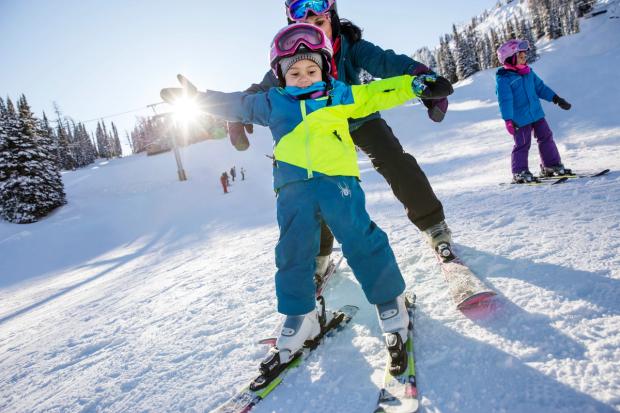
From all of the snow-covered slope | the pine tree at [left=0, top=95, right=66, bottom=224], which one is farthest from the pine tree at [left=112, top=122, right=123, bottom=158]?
the snow-covered slope

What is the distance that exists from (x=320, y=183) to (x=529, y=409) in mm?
1350

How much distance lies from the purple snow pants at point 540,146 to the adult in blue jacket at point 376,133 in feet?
11.0

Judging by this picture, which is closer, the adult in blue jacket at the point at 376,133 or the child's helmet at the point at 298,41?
the child's helmet at the point at 298,41

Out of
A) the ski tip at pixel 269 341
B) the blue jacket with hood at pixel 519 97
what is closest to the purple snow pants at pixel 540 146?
the blue jacket with hood at pixel 519 97

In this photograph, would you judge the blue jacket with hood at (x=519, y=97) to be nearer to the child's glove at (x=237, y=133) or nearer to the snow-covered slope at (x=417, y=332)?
the snow-covered slope at (x=417, y=332)

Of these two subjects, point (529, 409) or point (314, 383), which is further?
point (314, 383)

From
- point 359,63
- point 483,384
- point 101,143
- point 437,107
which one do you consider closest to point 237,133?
point 359,63

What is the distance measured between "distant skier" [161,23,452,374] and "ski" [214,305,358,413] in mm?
51

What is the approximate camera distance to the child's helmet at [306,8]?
2.75 meters

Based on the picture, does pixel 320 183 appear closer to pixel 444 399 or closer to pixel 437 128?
pixel 444 399

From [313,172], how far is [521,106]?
4.84m

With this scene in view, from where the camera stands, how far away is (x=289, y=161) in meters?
2.02

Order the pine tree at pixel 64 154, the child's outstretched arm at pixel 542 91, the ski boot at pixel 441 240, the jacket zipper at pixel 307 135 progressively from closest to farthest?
the jacket zipper at pixel 307 135, the ski boot at pixel 441 240, the child's outstretched arm at pixel 542 91, the pine tree at pixel 64 154

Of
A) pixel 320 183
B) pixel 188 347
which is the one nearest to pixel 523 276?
pixel 320 183
